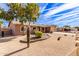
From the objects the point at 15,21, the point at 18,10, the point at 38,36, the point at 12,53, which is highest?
the point at 18,10

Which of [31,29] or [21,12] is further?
[31,29]

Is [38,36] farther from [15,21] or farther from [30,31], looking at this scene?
[15,21]

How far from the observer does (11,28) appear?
319 cm

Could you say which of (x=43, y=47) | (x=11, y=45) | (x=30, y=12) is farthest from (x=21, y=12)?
(x=43, y=47)

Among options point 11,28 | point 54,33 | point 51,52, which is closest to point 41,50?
point 51,52

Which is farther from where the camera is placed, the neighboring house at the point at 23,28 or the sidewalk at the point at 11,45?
the neighboring house at the point at 23,28

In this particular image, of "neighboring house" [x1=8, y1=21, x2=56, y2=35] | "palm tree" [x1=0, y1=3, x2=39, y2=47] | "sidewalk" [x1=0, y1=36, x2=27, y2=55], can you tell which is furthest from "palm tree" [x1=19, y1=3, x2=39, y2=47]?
"sidewalk" [x1=0, y1=36, x2=27, y2=55]

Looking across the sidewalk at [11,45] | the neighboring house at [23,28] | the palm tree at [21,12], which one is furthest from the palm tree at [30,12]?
the sidewalk at [11,45]

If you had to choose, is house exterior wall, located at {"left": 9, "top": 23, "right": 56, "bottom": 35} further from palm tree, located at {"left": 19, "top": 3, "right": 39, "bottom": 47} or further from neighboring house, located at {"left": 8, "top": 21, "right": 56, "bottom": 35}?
palm tree, located at {"left": 19, "top": 3, "right": 39, "bottom": 47}

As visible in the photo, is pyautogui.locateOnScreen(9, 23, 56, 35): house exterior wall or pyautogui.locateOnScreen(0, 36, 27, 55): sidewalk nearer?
pyautogui.locateOnScreen(0, 36, 27, 55): sidewalk

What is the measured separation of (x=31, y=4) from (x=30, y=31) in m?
0.52

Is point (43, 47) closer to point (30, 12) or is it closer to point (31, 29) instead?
point (31, 29)

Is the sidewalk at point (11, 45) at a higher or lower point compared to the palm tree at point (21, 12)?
lower

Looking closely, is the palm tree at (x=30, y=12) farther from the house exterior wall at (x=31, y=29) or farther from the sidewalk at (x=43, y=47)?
the sidewalk at (x=43, y=47)
